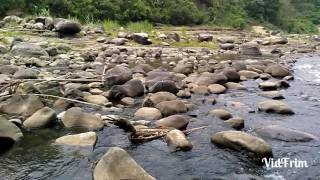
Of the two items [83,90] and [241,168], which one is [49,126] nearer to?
[83,90]

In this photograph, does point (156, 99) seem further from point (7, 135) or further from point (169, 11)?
point (169, 11)

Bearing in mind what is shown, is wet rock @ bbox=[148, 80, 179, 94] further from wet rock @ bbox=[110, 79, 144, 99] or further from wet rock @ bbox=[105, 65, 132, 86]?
wet rock @ bbox=[105, 65, 132, 86]

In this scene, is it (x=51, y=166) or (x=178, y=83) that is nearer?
(x=51, y=166)

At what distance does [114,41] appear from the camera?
25297 mm

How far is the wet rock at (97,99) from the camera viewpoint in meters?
11.3

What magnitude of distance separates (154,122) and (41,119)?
8.37 ft

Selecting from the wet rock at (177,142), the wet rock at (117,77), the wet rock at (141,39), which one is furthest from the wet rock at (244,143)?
the wet rock at (141,39)

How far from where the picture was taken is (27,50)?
19578 millimetres

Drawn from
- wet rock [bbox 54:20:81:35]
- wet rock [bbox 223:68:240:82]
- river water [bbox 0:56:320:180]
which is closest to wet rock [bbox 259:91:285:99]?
wet rock [bbox 223:68:240:82]

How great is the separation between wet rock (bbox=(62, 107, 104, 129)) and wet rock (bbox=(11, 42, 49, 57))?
35.9ft

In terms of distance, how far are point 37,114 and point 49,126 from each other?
1.42 ft

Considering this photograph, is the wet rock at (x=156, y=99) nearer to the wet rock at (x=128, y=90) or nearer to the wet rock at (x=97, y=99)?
the wet rock at (x=97, y=99)

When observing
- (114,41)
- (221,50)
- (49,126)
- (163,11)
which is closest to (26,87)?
(49,126)

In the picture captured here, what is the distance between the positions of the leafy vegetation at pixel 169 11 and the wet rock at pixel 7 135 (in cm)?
2425
